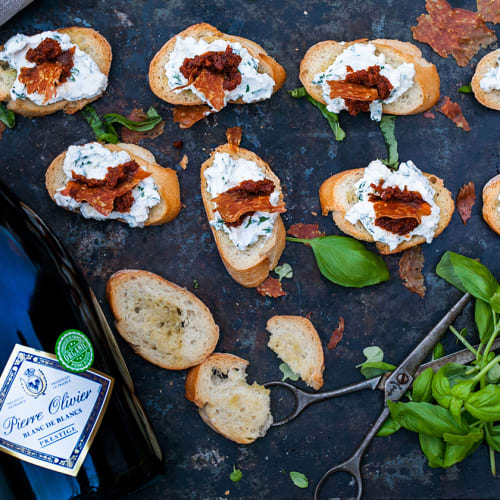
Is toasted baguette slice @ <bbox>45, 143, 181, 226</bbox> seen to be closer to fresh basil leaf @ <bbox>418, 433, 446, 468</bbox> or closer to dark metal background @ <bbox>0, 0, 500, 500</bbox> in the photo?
dark metal background @ <bbox>0, 0, 500, 500</bbox>

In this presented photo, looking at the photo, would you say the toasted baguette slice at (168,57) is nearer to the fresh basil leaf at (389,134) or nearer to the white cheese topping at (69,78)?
the white cheese topping at (69,78)

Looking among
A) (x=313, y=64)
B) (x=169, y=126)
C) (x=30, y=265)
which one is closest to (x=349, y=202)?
(x=313, y=64)

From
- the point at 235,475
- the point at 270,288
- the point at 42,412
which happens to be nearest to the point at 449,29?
the point at 270,288

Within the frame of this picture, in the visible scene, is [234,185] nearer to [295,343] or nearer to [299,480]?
[295,343]

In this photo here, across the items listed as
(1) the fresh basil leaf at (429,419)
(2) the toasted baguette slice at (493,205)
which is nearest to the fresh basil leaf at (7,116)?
(1) the fresh basil leaf at (429,419)

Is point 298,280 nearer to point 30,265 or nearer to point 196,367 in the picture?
point 196,367

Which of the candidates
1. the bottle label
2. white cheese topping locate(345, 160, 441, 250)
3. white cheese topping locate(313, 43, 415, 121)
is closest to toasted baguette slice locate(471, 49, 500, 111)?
white cheese topping locate(313, 43, 415, 121)
